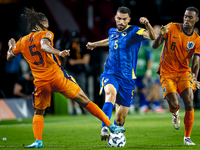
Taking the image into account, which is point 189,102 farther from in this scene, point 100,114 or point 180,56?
point 100,114

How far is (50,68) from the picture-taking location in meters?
6.04

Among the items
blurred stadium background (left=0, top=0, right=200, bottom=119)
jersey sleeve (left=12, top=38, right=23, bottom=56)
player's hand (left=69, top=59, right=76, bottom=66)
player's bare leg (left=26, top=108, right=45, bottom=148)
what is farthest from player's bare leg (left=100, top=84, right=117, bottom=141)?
blurred stadium background (left=0, top=0, right=200, bottom=119)

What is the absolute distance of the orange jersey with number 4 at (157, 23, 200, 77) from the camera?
272 inches

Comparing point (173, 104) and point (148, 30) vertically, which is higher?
point (148, 30)

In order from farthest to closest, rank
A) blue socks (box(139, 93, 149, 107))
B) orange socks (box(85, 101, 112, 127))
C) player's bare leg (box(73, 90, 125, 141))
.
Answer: blue socks (box(139, 93, 149, 107)) → orange socks (box(85, 101, 112, 127)) → player's bare leg (box(73, 90, 125, 141))

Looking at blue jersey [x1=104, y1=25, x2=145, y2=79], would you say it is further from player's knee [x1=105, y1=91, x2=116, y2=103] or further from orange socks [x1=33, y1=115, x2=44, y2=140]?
orange socks [x1=33, y1=115, x2=44, y2=140]

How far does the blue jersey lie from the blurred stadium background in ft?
25.9

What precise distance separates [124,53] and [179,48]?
39.7 inches

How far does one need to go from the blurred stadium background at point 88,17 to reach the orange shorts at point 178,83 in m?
7.91

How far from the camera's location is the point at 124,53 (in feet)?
22.2

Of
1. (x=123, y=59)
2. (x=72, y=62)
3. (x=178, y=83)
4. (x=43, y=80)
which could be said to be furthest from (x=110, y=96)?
(x=72, y=62)

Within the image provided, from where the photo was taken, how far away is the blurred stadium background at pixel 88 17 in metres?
15.4

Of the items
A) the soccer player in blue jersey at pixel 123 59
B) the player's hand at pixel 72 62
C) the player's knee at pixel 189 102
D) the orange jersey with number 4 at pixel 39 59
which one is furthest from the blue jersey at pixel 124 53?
the player's hand at pixel 72 62

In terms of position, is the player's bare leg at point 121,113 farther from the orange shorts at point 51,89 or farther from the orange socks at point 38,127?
the orange socks at point 38,127
